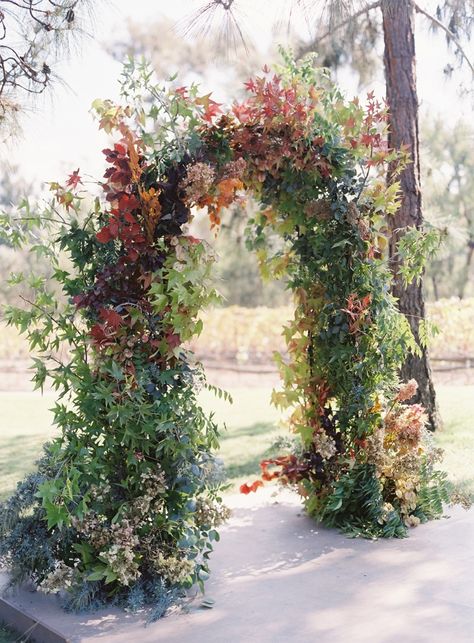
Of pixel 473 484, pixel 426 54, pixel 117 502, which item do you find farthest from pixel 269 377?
pixel 117 502

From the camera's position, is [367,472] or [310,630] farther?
[367,472]

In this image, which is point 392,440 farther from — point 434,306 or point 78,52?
point 434,306

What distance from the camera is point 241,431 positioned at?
8320 millimetres

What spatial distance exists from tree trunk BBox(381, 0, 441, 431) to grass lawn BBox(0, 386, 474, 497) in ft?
2.91

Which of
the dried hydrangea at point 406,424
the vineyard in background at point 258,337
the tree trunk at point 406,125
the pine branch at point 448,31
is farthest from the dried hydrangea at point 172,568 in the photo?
the vineyard in background at point 258,337

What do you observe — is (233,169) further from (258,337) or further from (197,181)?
(258,337)

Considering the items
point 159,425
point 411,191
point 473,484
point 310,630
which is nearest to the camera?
point 310,630

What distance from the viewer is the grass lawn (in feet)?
21.4

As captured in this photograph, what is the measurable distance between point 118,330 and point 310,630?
141 cm

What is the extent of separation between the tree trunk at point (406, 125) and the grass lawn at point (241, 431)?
0.89 meters

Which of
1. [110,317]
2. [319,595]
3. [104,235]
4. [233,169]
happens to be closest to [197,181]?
[233,169]

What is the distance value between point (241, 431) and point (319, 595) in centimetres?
485

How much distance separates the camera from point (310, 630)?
10.2 ft

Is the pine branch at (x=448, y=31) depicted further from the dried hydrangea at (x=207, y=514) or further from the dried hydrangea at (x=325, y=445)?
the dried hydrangea at (x=207, y=514)
